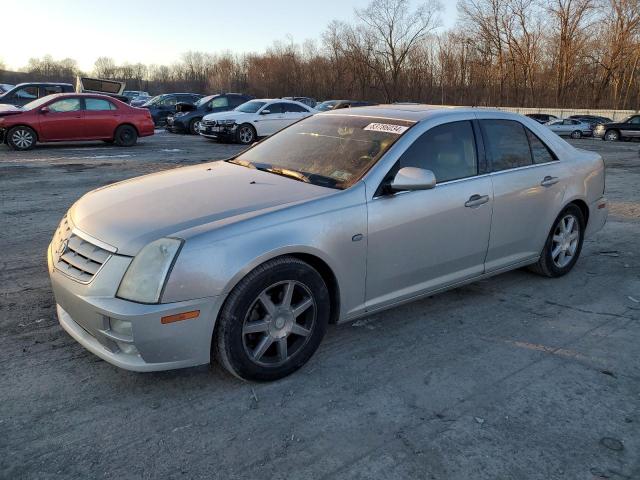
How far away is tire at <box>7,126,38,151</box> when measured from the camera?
13.9 metres

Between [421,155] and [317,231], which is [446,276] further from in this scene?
[317,231]

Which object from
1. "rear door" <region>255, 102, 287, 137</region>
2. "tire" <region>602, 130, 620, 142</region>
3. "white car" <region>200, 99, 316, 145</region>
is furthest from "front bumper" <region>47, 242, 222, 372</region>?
"tire" <region>602, 130, 620, 142</region>

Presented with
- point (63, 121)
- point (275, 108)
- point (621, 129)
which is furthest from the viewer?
point (621, 129)

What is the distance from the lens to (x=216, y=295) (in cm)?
279

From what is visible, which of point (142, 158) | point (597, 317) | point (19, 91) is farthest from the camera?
point (19, 91)

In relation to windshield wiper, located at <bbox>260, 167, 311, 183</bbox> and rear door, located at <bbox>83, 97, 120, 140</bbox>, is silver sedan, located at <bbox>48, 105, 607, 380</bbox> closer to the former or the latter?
windshield wiper, located at <bbox>260, 167, 311, 183</bbox>

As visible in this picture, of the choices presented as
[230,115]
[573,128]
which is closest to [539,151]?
[230,115]

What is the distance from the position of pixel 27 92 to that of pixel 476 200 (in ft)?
65.7

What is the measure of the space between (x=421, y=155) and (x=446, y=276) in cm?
92

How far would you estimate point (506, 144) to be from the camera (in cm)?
443

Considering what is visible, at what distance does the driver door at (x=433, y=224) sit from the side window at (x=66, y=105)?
13287 mm

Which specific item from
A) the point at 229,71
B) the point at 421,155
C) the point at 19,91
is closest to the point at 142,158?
the point at 19,91

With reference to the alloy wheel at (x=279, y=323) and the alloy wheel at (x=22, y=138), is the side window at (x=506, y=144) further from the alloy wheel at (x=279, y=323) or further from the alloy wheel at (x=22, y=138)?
the alloy wheel at (x=22, y=138)

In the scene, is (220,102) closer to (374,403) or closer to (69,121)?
(69,121)
